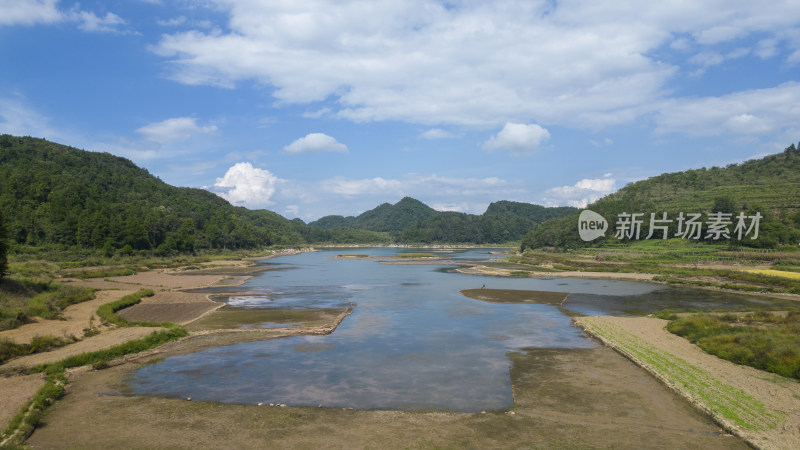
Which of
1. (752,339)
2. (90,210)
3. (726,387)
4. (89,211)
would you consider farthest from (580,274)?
(90,210)

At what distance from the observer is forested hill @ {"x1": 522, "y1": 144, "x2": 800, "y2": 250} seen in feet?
328

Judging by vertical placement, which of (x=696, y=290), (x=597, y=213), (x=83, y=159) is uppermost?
(x=83, y=159)

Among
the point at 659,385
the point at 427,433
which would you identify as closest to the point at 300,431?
the point at 427,433

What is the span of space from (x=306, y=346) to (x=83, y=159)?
194 meters

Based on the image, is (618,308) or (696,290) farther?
(696,290)

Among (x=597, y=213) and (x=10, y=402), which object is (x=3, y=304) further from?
(x=597, y=213)

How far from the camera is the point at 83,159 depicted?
573ft

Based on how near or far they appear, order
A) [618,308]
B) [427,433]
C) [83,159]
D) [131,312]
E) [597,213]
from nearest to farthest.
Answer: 1. [427,433]
2. [131,312]
3. [618,308]
4. [597,213]
5. [83,159]

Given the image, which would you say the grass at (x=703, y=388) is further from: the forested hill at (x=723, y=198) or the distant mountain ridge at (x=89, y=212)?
the forested hill at (x=723, y=198)

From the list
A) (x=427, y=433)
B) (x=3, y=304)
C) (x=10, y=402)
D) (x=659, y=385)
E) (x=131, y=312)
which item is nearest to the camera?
(x=427, y=433)

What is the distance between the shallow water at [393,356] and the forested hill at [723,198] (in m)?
70.2

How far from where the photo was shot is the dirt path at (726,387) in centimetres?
1458

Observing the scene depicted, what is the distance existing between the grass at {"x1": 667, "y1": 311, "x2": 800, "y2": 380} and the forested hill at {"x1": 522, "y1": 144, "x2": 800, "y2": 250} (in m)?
78.8

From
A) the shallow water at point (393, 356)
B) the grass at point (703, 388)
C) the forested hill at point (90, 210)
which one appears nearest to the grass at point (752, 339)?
the grass at point (703, 388)
